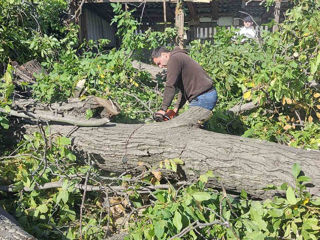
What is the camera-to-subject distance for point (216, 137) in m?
3.25

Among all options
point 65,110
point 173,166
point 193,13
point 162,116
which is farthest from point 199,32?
point 173,166

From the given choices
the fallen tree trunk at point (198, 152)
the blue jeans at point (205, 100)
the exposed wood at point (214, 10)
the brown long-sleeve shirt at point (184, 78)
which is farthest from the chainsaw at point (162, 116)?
the exposed wood at point (214, 10)

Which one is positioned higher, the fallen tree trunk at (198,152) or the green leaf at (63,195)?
the fallen tree trunk at (198,152)

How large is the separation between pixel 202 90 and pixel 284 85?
107 centimetres

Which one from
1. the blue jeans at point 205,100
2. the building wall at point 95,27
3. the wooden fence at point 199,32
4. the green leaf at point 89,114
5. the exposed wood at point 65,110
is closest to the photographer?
the exposed wood at point 65,110

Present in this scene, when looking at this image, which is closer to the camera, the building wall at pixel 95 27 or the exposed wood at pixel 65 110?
the exposed wood at pixel 65 110

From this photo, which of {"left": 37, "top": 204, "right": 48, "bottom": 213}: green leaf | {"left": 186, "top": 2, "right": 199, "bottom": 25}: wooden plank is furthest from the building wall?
{"left": 37, "top": 204, "right": 48, "bottom": 213}: green leaf

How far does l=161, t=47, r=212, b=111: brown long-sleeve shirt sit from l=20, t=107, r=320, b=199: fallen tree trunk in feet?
1.79

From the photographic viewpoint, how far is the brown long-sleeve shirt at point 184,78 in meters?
4.21

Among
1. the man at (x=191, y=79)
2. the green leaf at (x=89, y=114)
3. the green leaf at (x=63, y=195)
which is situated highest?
the man at (x=191, y=79)

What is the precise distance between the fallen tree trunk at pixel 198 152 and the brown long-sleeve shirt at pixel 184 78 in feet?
1.79

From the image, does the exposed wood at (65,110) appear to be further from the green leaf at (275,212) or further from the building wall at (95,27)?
the building wall at (95,27)

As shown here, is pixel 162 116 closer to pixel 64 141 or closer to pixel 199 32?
pixel 64 141

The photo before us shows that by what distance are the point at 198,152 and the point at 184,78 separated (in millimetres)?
1527
